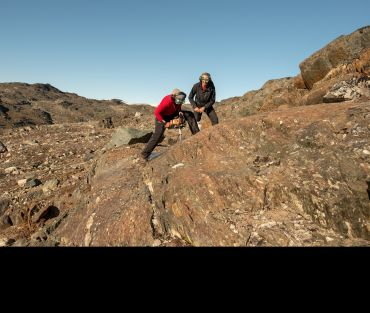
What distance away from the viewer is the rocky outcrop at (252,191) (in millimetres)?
4824

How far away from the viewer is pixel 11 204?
40.2ft

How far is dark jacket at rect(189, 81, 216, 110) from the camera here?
8867 mm

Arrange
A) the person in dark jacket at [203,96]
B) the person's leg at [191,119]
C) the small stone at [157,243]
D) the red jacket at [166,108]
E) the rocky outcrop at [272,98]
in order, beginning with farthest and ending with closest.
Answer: the rocky outcrop at [272,98]
the person in dark jacket at [203,96]
the person's leg at [191,119]
the red jacket at [166,108]
the small stone at [157,243]

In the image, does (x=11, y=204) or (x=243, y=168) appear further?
(x=11, y=204)

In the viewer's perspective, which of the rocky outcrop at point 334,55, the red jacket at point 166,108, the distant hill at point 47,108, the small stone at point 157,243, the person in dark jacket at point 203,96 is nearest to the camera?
the small stone at point 157,243

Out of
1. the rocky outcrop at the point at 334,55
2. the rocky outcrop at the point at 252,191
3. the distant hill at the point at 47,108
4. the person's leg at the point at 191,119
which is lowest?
the rocky outcrop at the point at 252,191

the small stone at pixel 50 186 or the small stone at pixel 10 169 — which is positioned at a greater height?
the small stone at pixel 10 169

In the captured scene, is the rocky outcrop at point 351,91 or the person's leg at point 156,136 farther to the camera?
the person's leg at point 156,136

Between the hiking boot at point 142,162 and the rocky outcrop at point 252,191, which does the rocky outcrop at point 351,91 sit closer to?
the rocky outcrop at point 252,191

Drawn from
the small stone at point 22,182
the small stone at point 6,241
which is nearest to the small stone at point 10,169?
the small stone at point 22,182

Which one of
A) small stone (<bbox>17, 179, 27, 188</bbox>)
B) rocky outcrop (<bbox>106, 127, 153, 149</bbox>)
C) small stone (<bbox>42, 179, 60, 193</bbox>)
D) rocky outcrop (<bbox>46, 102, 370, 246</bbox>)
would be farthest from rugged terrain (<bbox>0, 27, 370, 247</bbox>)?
small stone (<bbox>17, 179, 27, 188</bbox>)
